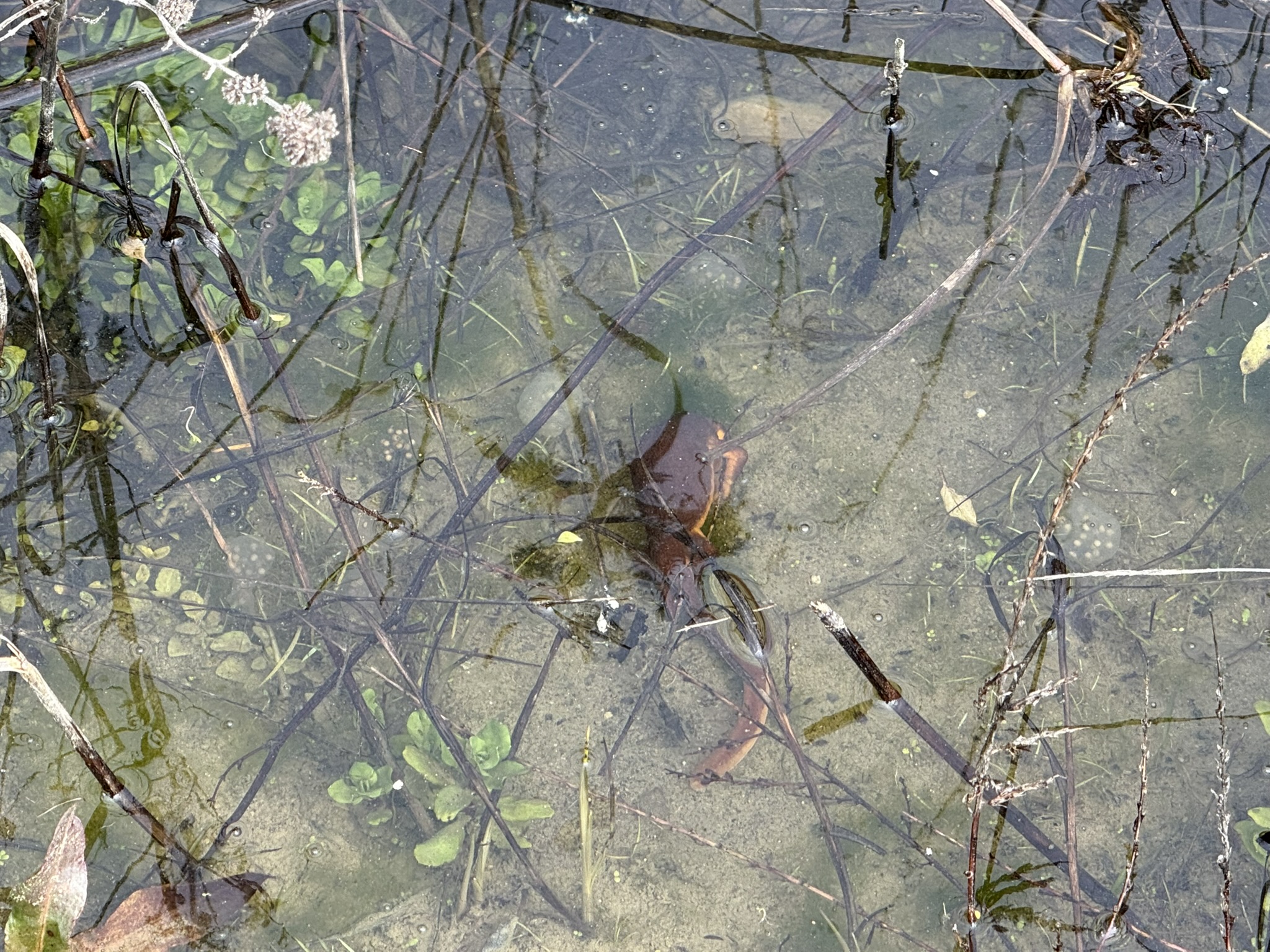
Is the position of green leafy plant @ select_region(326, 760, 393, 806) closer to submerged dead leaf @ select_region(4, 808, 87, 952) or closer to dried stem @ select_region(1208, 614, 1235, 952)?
submerged dead leaf @ select_region(4, 808, 87, 952)

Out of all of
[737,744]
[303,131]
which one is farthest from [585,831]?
[303,131]

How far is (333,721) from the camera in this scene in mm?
3016

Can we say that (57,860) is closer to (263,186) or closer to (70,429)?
(70,429)

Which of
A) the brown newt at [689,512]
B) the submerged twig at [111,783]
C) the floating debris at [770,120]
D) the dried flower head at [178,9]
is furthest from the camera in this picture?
the floating debris at [770,120]

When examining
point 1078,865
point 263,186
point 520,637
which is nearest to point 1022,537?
point 1078,865

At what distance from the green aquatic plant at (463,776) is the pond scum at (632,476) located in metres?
0.02

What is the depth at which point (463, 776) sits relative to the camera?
294 centimetres

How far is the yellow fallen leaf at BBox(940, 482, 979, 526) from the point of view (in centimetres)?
317

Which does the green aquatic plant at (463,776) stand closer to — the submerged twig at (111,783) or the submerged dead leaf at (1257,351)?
the submerged twig at (111,783)

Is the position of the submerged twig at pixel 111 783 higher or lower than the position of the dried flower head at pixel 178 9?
lower

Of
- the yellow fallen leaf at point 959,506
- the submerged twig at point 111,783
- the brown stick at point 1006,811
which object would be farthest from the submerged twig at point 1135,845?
the submerged twig at point 111,783

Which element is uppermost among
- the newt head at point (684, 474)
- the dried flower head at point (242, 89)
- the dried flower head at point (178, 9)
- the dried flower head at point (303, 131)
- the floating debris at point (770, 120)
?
the dried flower head at point (178, 9)

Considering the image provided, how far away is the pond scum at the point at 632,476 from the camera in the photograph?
2887mm

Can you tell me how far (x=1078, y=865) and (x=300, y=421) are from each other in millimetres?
2904
